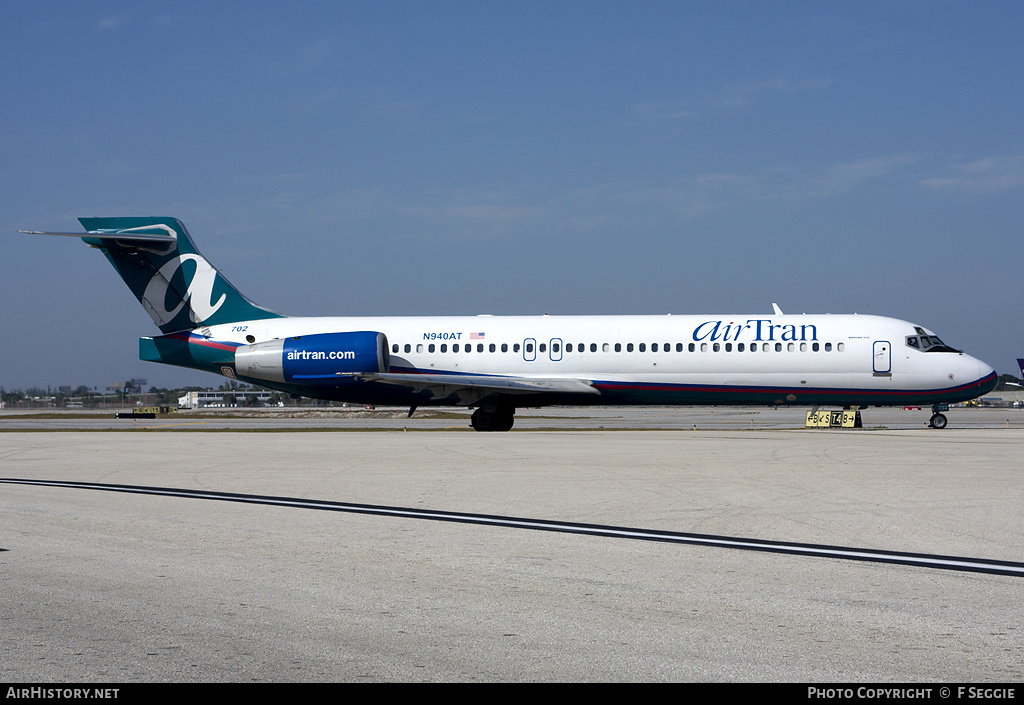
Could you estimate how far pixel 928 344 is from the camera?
2988cm

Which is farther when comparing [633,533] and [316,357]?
[316,357]

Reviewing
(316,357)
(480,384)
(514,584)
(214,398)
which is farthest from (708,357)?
(214,398)

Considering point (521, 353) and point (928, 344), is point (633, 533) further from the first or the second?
point (928, 344)

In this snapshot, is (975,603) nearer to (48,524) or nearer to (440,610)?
(440,610)

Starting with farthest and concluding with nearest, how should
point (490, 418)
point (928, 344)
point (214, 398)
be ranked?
1. point (214, 398)
2. point (490, 418)
3. point (928, 344)

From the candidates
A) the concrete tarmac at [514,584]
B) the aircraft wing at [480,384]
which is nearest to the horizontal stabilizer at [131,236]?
the aircraft wing at [480,384]

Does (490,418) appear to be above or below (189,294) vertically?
below

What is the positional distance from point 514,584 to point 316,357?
25.5 metres

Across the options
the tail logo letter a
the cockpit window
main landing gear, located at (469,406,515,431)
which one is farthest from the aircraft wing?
the cockpit window

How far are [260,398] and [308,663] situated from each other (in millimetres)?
131771

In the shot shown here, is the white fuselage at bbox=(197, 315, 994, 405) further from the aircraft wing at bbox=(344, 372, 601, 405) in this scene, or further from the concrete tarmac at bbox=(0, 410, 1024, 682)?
the concrete tarmac at bbox=(0, 410, 1024, 682)

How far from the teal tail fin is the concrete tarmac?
764 inches

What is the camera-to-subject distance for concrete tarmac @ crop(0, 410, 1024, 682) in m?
5.09

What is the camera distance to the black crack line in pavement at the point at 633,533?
25.5ft
